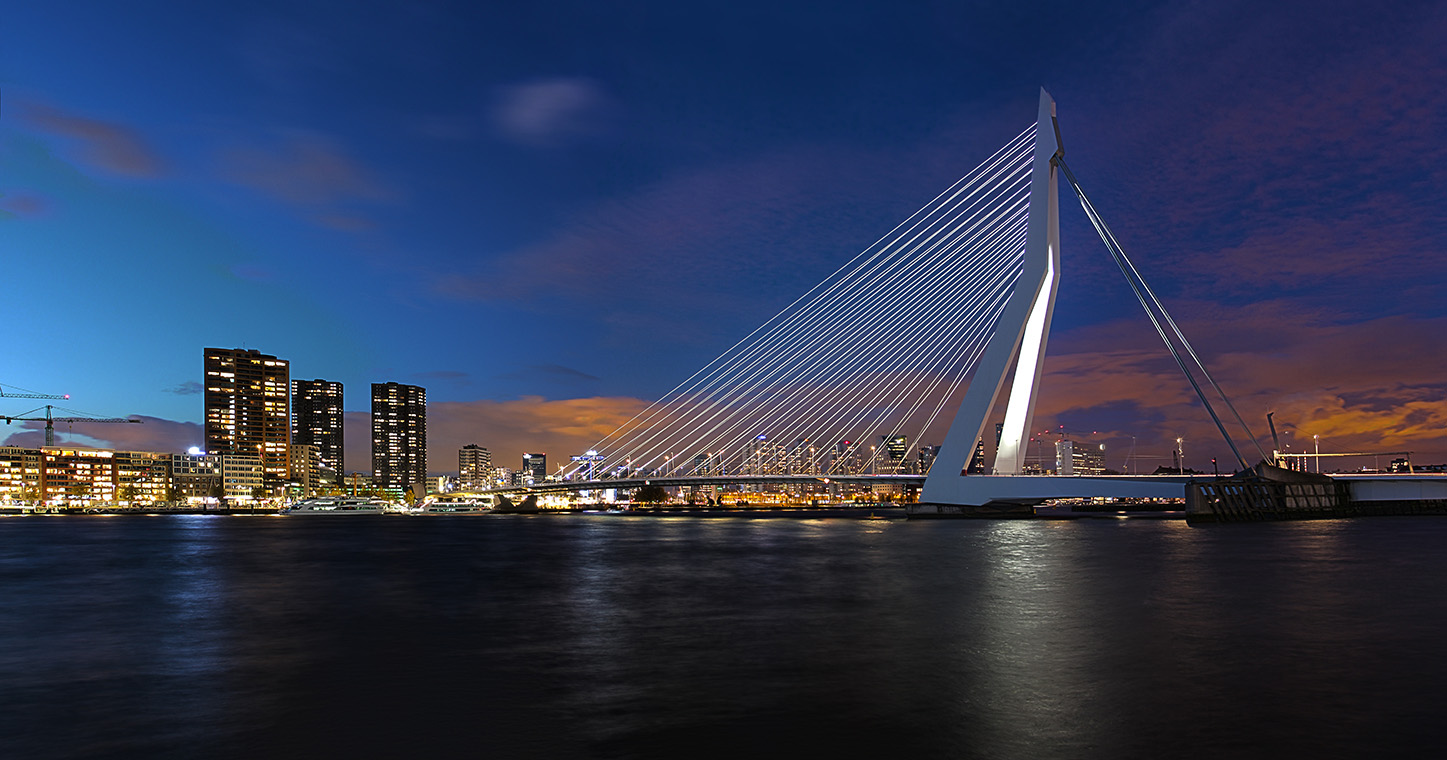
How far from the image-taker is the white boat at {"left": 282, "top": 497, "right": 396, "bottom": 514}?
170 meters

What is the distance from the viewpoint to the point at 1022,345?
47.8 m

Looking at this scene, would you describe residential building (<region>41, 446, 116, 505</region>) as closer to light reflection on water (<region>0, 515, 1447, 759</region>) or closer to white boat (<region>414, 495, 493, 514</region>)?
white boat (<region>414, 495, 493, 514</region>)

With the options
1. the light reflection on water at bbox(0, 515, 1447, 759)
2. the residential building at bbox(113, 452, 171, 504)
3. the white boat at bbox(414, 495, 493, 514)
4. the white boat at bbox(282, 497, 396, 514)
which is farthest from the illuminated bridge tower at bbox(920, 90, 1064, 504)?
the residential building at bbox(113, 452, 171, 504)

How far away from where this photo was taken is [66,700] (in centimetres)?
1126

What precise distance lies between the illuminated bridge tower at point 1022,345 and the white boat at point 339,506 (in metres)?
142

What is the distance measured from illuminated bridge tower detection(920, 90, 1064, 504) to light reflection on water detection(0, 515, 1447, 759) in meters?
18.6

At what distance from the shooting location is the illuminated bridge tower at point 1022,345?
4641cm

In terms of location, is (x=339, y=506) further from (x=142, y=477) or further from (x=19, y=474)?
(x=19, y=474)

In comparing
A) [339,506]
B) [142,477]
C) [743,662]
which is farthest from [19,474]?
[743,662]

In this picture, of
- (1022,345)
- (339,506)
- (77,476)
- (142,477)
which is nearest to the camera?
(1022,345)

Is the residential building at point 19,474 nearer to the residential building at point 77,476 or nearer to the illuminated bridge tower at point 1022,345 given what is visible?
the residential building at point 77,476

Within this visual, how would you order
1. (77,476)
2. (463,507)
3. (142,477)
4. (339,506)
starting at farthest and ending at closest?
(142,477)
(77,476)
(463,507)
(339,506)

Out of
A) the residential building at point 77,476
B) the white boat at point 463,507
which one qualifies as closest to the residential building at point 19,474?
the residential building at point 77,476

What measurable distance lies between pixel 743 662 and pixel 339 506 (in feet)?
586
